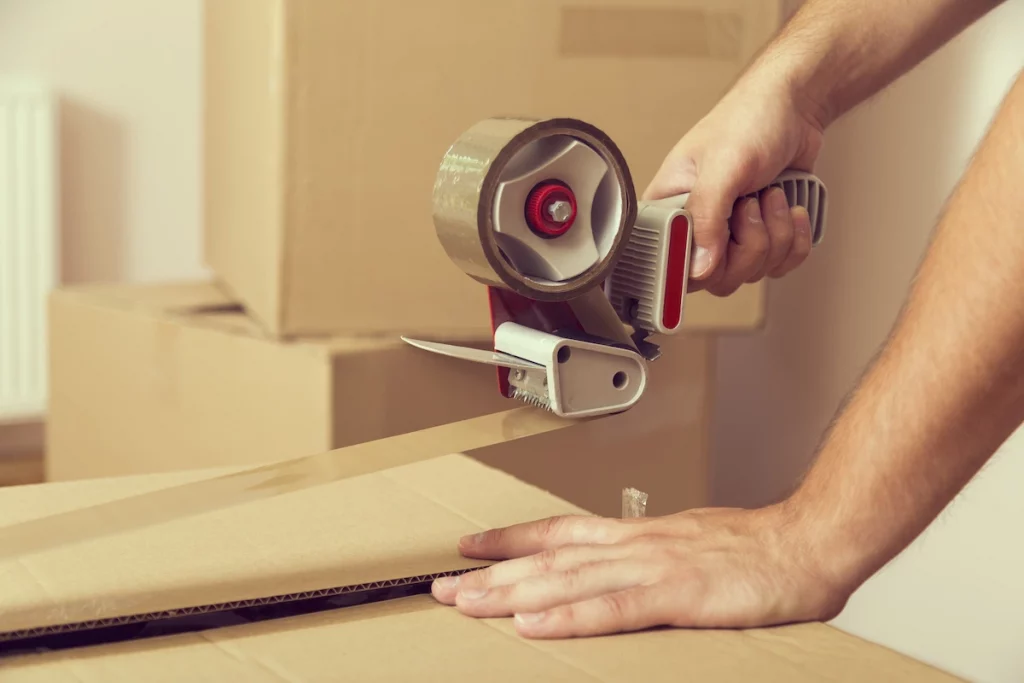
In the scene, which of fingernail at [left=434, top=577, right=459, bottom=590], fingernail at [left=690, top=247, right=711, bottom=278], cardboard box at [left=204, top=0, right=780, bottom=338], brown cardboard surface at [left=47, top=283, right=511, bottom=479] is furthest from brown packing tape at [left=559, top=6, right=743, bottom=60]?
fingernail at [left=434, top=577, right=459, bottom=590]

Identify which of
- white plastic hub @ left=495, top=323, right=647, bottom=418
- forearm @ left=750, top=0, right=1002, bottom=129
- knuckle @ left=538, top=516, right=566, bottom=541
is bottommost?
knuckle @ left=538, top=516, right=566, bottom=541

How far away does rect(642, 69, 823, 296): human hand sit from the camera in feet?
2.79

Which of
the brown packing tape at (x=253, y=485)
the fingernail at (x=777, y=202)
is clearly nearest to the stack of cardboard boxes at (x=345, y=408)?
the brown packing tape at (x=253, y=485)

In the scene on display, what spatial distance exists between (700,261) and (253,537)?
35cm

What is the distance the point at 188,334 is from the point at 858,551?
927 mm

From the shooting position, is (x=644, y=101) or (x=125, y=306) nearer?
(x=644, y=101)

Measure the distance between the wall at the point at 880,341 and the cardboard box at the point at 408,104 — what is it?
0.27m

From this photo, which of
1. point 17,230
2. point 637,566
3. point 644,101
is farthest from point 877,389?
point 17,230

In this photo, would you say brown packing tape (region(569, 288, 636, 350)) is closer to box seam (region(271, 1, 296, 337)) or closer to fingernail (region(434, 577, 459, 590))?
fingernail (region(434, 577, 459, 590))

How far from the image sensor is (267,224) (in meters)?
1.26

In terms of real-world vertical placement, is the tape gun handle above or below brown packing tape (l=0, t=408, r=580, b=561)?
above

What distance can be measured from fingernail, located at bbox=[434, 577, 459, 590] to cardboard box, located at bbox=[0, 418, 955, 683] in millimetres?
14

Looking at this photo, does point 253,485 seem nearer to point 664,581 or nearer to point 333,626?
point 333,626

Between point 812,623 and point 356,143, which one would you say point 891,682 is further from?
point 356,143
